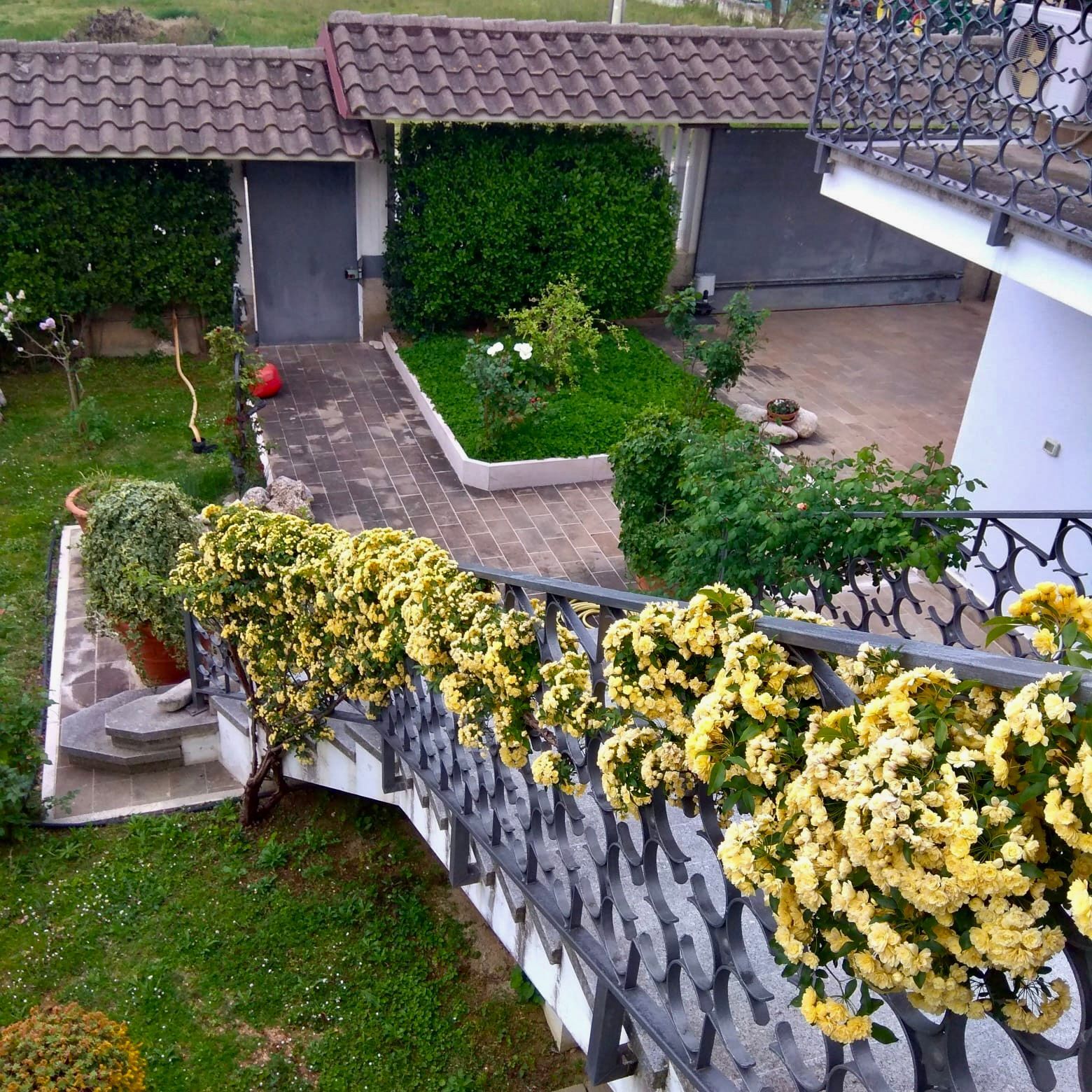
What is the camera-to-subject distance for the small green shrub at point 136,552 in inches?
279

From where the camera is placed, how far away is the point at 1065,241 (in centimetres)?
575

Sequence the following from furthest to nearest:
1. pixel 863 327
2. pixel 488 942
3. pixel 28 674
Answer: pixel 863 327 → pixel 28 674 → pixel 488 942

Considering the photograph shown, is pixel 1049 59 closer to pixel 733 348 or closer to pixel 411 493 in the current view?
pixel 733 348

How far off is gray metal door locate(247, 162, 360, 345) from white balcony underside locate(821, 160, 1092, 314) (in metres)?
6.93

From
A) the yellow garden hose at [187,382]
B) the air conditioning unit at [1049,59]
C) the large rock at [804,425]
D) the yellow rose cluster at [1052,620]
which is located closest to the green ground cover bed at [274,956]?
the yellow rose cluster at [1052,620]

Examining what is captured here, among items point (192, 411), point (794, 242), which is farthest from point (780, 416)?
point (192, 411)

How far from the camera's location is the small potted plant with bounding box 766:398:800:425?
450 inches

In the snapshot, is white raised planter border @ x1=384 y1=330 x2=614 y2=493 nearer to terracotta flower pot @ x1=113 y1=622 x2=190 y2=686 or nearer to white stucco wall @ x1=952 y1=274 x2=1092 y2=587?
white stucco wall @ x1=952 y1=274 x2=1092 y2=587

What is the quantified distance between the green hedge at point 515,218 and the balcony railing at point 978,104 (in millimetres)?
5091

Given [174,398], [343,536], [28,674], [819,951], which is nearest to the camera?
[819,951]

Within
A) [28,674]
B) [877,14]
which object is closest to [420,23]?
[877,14]

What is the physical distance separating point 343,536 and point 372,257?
337 inches

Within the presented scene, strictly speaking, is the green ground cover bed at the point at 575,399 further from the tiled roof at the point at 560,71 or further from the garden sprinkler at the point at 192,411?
the tiled roof at the point at 560,71

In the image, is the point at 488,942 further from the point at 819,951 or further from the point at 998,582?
the point at 819,951
